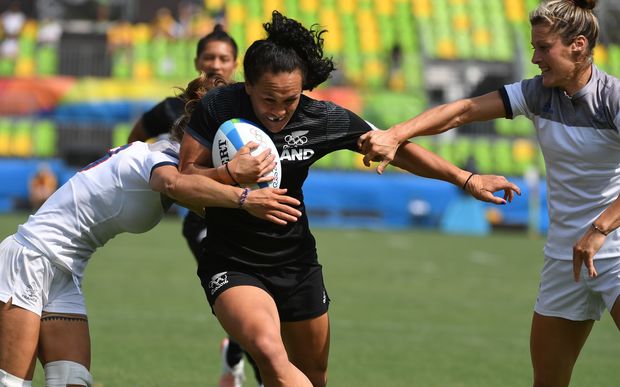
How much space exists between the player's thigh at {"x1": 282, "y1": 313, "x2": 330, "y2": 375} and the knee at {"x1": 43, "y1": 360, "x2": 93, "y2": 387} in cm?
99

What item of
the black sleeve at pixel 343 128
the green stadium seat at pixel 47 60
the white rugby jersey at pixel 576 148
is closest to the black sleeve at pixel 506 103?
the white rugby jersey at pixel 576 148

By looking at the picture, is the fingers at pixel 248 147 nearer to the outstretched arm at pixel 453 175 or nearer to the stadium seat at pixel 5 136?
the outstretched arm at pixel 453 175

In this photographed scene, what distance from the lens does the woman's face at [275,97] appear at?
4.62 meters

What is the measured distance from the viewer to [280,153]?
481 centimetres

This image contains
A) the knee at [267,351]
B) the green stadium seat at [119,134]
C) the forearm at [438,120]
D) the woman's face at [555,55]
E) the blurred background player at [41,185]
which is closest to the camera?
the knee at [267,351]

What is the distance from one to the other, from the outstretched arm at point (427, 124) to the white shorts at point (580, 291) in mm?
824

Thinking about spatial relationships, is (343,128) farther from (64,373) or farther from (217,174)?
(64,373)

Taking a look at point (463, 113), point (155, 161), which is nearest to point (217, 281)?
point (155, 161)

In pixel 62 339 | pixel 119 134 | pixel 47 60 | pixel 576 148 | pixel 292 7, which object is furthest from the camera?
pixel 292 7

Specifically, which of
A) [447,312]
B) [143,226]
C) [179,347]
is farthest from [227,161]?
[447,312]

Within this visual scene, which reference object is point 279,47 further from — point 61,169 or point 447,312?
point 61,169

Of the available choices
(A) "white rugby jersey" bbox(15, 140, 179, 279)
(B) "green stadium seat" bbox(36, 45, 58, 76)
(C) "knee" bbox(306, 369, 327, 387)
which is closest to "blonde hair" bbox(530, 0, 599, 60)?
(A) "white rugby jersey" bbox(15, 140, 179, 279)

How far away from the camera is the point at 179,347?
838cm

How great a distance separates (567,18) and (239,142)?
5.39 ft
